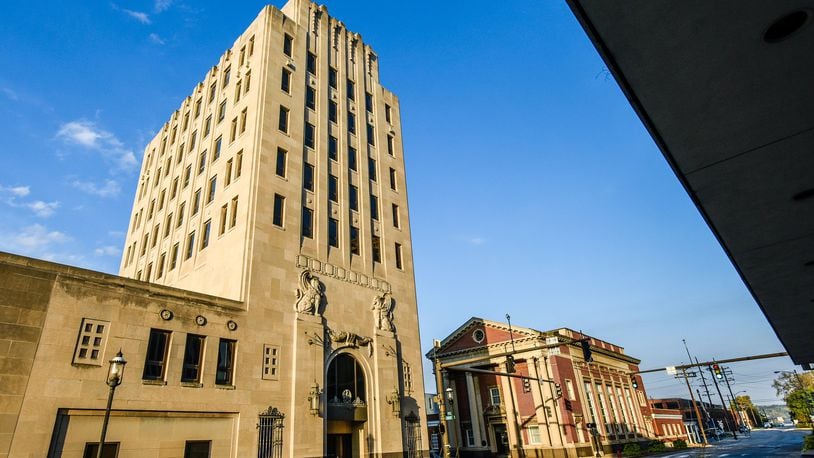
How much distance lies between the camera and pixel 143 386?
61.3 feet

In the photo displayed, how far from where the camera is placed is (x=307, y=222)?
2906cm

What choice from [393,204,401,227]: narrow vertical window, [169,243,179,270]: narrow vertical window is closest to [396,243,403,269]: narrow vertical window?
[393,204,401,227]: narrow vertical window

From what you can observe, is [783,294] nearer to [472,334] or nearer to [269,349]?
[269,349]

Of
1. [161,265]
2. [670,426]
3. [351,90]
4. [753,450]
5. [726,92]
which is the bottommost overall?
[753,450]

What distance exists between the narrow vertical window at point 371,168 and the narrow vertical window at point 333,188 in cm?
395

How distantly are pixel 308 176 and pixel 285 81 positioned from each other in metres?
7.36

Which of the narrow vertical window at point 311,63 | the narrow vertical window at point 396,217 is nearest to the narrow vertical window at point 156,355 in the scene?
the narrow vertical window at point 396,217

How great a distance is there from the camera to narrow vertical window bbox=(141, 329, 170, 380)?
63.3 ft

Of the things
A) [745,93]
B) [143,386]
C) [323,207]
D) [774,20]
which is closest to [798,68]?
[745,93]

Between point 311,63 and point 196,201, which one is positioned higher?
point 311,63

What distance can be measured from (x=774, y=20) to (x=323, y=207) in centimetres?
2718

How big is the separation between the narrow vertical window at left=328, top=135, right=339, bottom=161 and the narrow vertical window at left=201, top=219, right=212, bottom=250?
9.33 meters

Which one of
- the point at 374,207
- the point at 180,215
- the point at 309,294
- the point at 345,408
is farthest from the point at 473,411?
the point at 180,215

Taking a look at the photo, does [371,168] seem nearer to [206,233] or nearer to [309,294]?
[206,233]
